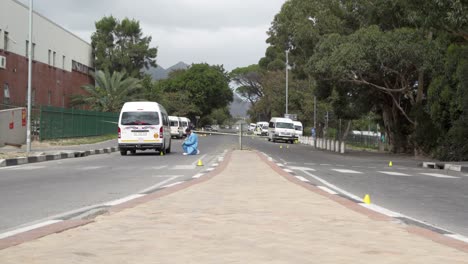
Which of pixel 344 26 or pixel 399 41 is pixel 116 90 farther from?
pixel 399 41

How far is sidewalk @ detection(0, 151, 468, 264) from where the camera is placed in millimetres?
5293

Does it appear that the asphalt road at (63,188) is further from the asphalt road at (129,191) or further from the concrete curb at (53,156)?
the concrete curb at (53,156)

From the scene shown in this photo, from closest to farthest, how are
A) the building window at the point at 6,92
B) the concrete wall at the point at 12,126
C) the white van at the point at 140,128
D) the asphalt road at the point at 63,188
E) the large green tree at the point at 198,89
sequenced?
the asphalt road at the point at 63,188 < the white van at the point at 140,128 < the concrete wall at the point at 12,126 < the building window at the point at 6,92 < the large green tree at the point at 198,89

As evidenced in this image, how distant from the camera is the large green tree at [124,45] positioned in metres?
71.9

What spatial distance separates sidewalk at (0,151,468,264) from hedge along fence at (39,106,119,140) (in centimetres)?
2569

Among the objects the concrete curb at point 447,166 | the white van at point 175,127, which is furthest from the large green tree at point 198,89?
the concrete curb at point 447,166

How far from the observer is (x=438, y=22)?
21250mm

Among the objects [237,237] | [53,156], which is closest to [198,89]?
[53,156]

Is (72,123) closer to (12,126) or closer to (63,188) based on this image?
(12,126)

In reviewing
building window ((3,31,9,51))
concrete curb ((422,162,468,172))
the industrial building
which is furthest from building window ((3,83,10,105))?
concrete curb ((422,162,468,172))

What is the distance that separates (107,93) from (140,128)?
32.0m

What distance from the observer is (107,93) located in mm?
56438

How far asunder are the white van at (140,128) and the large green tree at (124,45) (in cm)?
4482

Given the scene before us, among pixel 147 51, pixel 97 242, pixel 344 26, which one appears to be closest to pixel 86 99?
pixel 147 51
